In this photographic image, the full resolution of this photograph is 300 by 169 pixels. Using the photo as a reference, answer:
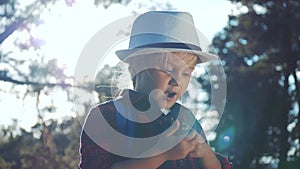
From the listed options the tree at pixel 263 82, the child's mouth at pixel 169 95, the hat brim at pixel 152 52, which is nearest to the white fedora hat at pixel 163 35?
the hat brim at pixel 152 52

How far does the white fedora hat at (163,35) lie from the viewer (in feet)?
5.48

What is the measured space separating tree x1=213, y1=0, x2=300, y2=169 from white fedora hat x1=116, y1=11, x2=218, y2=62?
13.7 metres

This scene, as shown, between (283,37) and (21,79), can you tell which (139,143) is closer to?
(21,79)

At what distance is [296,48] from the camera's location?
15891mm

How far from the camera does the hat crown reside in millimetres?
1682

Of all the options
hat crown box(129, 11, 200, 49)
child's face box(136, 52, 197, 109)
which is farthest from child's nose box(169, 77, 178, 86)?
hat crown box(129, 11, 200, 49)

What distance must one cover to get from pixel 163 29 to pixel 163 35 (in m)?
0.02

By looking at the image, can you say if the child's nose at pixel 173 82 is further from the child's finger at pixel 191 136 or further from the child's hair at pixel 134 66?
the child's finger at pixel 191 136

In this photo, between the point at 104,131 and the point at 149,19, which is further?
the point at 149,19

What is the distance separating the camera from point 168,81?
1.65 metres

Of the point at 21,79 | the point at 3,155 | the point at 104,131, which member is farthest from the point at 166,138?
the point at 3,155

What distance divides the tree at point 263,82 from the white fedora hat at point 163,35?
1369cm

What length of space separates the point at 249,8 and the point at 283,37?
1.28m

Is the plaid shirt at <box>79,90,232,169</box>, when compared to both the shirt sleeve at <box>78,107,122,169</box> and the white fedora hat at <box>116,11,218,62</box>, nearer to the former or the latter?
the shirt sleeve at <box>78,107,122,169</box>
